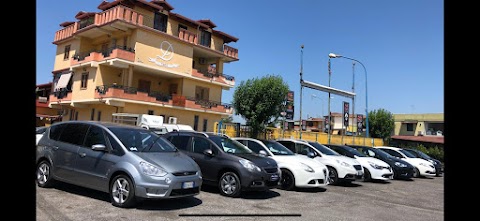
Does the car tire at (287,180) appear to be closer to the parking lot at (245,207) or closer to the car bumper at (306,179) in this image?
the car bumper at (306,179)

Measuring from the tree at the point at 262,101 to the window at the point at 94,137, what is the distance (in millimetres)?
24131

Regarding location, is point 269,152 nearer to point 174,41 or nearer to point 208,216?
point 208,216

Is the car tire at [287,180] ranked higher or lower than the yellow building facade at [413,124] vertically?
lower

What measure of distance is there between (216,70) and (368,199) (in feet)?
97.6

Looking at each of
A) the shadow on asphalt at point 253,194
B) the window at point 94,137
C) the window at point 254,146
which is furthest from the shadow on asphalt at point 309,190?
the window at point 94,137

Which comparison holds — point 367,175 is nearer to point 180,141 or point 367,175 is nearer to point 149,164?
point 180,141

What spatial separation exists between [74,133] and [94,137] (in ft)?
2.31

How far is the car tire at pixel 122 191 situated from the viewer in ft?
22.0

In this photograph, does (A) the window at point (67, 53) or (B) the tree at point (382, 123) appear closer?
(A) the window at point (67, 53)

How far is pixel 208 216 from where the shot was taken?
260 inches

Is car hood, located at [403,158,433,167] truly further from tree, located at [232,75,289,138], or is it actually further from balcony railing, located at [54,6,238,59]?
balcony railing, located at [54,6,238,59]

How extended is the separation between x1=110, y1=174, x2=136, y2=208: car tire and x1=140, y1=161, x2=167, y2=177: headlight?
1.17 ft

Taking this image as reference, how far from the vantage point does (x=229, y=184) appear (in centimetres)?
889
